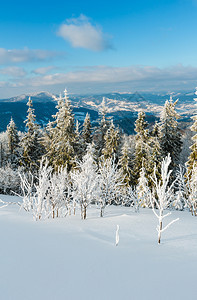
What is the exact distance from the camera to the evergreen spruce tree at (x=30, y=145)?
26.8 meters

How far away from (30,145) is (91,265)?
2434cm

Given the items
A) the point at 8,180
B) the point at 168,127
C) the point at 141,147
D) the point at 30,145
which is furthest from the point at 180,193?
the point at 8,180

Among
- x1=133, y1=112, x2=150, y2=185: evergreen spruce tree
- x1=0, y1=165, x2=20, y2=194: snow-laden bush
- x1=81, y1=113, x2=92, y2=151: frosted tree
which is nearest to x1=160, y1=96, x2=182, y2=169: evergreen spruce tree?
x1=133, y1=112, x2=150, y2=185: evergreen spruce tree

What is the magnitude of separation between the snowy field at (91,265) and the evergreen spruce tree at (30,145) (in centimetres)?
2120

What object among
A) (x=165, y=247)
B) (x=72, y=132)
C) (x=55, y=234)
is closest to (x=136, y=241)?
(x=165, y=247)

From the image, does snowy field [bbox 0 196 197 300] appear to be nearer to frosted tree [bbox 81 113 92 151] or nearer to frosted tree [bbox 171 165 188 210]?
frosted tree [bbox 171 165 188 210]

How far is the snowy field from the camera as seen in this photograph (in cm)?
350

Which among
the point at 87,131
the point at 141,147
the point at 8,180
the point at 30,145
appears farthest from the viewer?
the point at 87,131

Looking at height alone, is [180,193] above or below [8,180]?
above

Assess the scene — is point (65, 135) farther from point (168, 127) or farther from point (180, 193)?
point (180, 193)

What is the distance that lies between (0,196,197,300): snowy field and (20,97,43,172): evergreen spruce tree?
21196mm

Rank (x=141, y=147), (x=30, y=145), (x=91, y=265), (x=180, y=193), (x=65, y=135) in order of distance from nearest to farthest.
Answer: (x=91, y=265) → (x=180, y=193) → (x=65, y=135) → (x=141, y=147) → (x=30, y=145)

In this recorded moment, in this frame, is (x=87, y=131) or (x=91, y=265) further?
(x=87, y=131)

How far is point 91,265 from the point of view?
4.36 m
